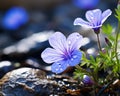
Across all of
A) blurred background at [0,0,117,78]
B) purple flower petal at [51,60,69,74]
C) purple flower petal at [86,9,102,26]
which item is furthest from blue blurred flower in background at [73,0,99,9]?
purple flower petal at [51,60,69,74]

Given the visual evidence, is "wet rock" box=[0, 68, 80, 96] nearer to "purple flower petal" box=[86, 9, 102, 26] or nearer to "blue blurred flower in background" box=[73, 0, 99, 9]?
"purple flower petal" box=[86, 9, 102, 26]

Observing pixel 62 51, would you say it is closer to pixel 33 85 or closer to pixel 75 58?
pixel 75 58

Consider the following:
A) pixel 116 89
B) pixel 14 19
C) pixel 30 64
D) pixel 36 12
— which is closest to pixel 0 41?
pixel 14 19

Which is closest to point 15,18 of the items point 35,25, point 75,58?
point 35,25

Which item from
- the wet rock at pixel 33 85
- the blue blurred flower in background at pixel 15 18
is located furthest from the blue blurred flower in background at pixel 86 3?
the wet rock at pixel 33 85

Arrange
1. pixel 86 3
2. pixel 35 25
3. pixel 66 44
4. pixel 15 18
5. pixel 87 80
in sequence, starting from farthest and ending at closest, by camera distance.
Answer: pixel 86 3 → pixel 15 18 → pixel 35 25 → pixel 87 80 → pixel 66 44
